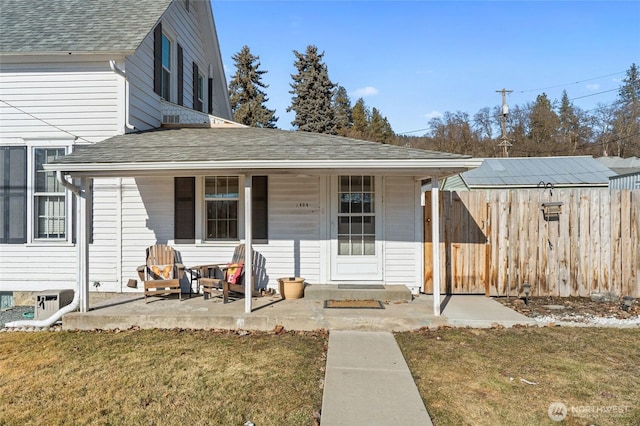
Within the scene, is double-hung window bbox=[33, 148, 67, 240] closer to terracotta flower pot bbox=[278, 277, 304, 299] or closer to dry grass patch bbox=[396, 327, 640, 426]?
terracotta flower pot bbox=[278, 277, 304, 299]

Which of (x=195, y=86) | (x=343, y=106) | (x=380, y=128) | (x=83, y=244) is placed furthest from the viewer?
(x=343, y=106)

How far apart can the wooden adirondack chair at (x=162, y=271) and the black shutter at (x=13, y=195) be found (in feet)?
8.30

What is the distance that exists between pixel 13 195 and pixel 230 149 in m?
4.44

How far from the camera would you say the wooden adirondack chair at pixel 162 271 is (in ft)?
21.5

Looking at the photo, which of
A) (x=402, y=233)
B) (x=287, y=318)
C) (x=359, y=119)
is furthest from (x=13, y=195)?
(x=359, y=119)

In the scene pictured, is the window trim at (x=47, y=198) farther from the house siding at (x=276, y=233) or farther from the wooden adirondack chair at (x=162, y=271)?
the wooden adirondack chair at (x=162, y=271)

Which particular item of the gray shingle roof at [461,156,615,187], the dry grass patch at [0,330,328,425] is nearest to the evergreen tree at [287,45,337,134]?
the gray shingle roof at [461,156,615,187]

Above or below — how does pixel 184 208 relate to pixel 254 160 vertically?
below

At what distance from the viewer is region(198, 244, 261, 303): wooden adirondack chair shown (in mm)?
6441

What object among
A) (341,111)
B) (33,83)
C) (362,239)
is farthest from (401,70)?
(341,111)

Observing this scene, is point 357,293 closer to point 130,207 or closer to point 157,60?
point 130,207

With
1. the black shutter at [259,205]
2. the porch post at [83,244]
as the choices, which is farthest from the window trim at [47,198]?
the black shutter at [259,205]

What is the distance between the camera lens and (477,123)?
40750 mm

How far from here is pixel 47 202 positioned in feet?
23.7
